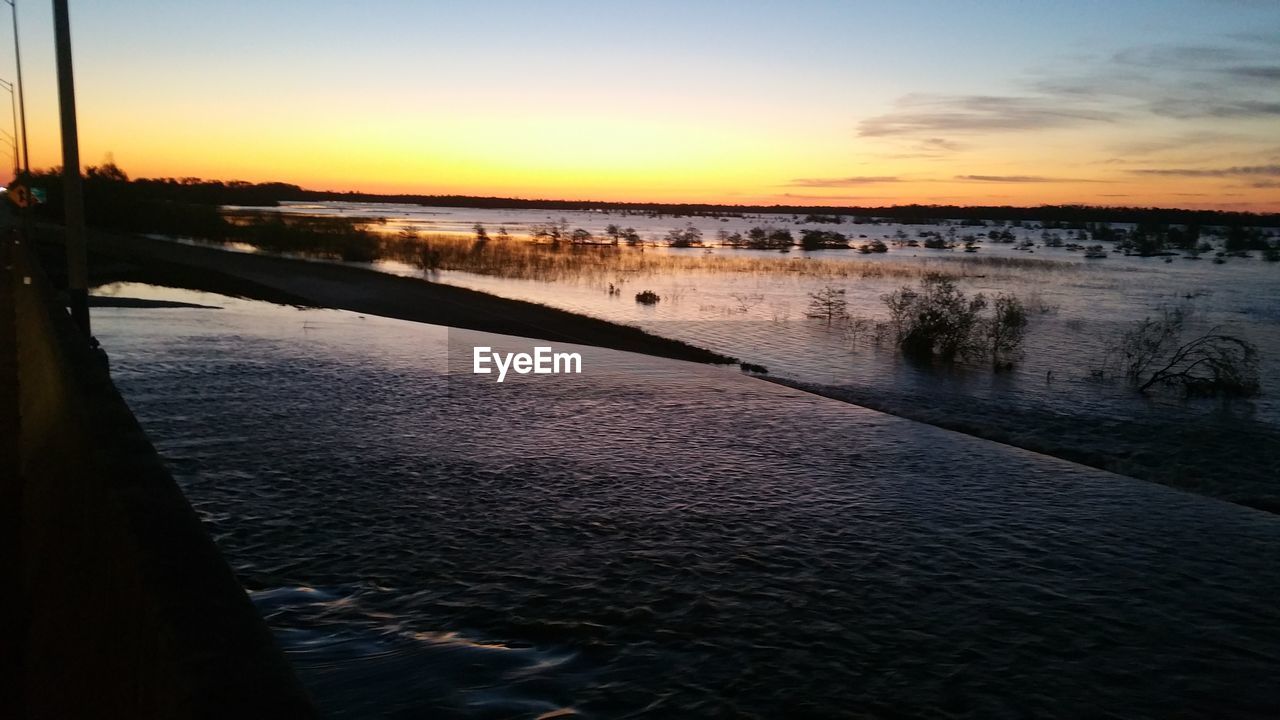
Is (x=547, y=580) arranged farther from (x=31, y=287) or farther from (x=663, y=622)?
(x=31, y=287)

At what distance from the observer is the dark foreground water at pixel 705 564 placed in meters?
5.45

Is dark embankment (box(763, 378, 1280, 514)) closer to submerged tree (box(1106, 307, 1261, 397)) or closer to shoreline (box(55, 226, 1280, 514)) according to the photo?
shoreline (box(55, 226, 1280, 514))

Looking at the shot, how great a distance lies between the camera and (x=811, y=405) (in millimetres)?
15219

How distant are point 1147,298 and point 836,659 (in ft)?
140

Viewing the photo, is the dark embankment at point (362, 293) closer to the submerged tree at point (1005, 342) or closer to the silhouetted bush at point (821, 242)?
the submerged tree at point (1005, 342)

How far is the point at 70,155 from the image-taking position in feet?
38.8

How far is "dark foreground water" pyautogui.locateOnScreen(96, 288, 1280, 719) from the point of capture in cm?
545

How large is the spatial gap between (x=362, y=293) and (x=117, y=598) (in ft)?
96.1

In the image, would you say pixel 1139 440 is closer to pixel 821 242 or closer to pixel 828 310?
pixel 828 310

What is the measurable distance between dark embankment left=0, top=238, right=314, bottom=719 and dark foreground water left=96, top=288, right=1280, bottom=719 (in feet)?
5.41

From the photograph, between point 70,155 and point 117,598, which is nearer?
point 117,598

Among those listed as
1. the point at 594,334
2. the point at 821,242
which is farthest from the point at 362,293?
the point at 821,242

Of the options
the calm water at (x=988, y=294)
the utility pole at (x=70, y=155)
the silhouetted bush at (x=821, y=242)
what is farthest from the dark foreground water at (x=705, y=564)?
the silhouetted bush at (x=821, y=242)

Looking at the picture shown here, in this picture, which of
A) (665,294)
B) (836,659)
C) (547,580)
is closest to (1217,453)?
(836,659)
